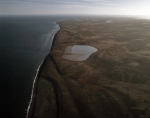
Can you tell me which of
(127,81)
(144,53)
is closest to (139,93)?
(127,81)

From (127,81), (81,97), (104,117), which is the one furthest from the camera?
(127,81)

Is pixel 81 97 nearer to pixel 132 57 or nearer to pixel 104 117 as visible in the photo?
pixel 104 117

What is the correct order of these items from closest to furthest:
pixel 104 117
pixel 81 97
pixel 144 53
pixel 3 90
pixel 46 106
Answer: pixel 104 117 → pixel 46 106 → pixel 81 97 → pixel 3 90 → pixel 144 53

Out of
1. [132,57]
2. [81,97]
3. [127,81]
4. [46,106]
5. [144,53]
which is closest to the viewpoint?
[46,106]

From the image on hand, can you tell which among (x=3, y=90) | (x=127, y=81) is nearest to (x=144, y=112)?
(x=127, y=81)

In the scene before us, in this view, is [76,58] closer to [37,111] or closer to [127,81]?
[127,81]

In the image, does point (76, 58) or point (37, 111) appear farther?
point (76, 58)

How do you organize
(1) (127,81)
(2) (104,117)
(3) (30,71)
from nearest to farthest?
(2) (104,117) < (1) (127,81) < (3) (30,71)

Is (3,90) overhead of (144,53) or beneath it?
beneath

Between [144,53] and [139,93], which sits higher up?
[144,53]
